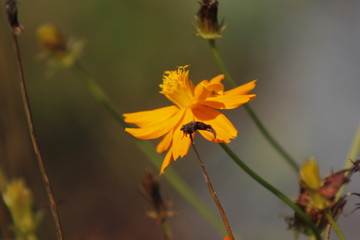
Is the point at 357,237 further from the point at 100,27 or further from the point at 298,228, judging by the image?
the point at 100,27

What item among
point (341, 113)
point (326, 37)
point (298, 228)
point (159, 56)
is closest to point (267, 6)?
point (326, 37)

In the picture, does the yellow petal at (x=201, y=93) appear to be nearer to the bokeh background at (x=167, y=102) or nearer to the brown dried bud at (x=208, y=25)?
the brown dried bud at (x=208, y=25)

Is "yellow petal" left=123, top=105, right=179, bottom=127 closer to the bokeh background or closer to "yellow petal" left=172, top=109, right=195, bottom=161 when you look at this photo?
"yellow petal" left=172, top=109, right=195, bottom=161

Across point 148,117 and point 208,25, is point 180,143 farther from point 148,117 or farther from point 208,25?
point 208,25

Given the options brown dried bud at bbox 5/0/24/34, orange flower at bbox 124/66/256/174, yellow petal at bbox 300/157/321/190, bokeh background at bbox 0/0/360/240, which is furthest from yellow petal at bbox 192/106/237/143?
bokeh background at bbox 0/0/360/240

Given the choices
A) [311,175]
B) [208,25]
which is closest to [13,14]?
[208,25]

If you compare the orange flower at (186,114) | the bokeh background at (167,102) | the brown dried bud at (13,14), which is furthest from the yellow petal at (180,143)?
the bokeh background at (167,102)
